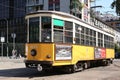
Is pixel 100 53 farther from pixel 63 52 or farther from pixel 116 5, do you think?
pixel 116 5

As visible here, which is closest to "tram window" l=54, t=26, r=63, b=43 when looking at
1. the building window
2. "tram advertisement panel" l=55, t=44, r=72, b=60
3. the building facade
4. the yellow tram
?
the yellow tram

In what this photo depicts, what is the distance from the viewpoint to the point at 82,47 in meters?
21.4

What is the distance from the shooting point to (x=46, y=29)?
18.4 metres

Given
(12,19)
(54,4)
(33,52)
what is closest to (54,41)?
(33,52)

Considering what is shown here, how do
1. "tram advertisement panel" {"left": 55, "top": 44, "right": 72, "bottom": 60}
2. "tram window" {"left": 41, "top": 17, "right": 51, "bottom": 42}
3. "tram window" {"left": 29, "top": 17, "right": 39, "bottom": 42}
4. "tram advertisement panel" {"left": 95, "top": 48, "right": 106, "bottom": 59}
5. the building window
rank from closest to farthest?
"tram window" {"left": 41, "top": 17, "right": 51, "bottom": 42}, "tram advertisement panel" {"left": 55, "top": 44, "right": 72, "bottom": 60}, "tram window" {"left": 29, "top": 17, "right": 39, "bottom": 42}, "tram advertisement panel" {"left": 95, "top": 48, "right": 106, "bottom": 59}, the building window

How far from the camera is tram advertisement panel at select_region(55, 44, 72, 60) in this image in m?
18.4

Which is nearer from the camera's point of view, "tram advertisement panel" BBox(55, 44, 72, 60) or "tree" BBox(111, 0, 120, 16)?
"tree" BBox(111, 0, 120, 16)

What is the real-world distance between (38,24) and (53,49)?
1661 millimetres

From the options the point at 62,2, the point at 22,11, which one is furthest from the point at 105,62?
the point at 22,11

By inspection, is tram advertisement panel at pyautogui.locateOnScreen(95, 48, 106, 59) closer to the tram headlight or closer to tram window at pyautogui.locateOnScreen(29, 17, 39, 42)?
tram window at pyautogui.locateOnScreen(29, 17, 39, 42)

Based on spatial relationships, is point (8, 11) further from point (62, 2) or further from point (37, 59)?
point (37, 59)

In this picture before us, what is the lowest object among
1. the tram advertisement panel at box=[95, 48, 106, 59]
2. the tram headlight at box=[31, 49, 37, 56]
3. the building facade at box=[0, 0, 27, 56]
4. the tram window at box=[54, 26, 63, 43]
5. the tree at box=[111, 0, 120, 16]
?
the tram advertisement panel at box=[95, 48, 106, 59]

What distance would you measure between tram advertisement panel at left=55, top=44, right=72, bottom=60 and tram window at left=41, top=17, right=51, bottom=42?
700 millimetres

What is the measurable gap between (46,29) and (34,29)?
2.56ft
